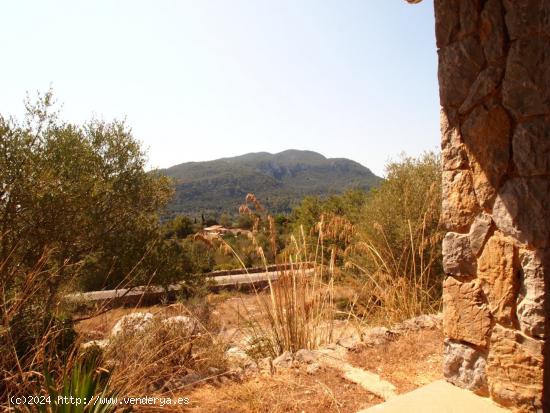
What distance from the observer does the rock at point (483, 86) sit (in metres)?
1.73

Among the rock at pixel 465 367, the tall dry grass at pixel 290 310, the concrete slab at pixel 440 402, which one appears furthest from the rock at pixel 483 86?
the tall dry grass at pixel 290 310

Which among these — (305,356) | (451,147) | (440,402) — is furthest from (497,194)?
(305,356)

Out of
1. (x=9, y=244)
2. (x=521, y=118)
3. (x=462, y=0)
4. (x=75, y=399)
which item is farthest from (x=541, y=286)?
(x=9, y=244)

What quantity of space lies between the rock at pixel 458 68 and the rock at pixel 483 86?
0.11 feet

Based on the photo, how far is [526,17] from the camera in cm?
161

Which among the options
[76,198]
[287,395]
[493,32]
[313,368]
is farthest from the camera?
[76,198]

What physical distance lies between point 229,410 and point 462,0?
2568 mm

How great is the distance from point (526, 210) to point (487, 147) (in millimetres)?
321

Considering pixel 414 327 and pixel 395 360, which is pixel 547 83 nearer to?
pixel 395 360

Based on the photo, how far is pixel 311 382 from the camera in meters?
2.74

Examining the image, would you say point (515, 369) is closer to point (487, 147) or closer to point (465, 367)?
point (465, 367)

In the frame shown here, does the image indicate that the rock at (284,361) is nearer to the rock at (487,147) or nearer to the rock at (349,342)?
the rock at (349,342)

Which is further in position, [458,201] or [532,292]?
[458,201]

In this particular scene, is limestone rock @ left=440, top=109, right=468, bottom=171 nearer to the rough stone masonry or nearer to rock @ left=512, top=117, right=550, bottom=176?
the rough stone masonry
